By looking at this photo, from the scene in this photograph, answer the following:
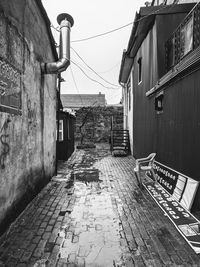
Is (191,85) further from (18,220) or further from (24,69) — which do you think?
(18,220)

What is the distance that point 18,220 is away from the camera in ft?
13.2

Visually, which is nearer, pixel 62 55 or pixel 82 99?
pixel 62 55

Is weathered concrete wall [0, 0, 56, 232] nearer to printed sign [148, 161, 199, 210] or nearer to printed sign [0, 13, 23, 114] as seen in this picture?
printed sign [0, 13, 23, 114]

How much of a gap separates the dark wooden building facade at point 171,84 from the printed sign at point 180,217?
415mm

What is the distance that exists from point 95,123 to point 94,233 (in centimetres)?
1699

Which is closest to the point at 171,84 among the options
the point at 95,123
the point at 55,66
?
the point at 55,66

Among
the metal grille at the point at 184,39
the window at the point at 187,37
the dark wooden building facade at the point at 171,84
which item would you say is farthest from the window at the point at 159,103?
the window at the point at 187,37

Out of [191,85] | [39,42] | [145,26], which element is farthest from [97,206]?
[145,26]

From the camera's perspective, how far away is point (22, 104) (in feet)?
14.8

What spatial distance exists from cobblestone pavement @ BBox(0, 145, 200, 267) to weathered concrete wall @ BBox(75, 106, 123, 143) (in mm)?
14381

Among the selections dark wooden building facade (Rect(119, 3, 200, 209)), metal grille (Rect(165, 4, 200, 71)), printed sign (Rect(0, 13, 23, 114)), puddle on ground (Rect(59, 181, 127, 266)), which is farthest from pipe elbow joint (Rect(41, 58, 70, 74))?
puddle on ground (Rect(59, 181, 127, 266))

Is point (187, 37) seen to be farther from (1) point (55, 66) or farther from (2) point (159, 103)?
(1) point (55, 66)

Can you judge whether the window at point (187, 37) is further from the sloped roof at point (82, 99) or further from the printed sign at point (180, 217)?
the sloped roof at point (82, 99)

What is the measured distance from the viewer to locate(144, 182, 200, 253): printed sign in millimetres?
3268
